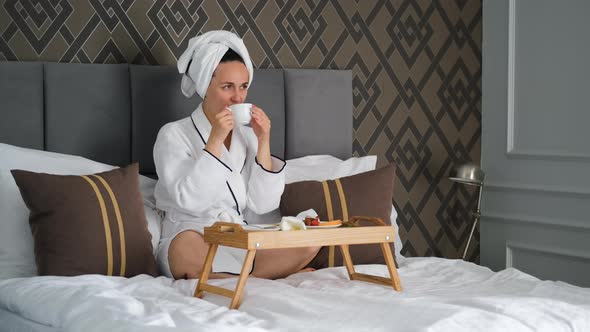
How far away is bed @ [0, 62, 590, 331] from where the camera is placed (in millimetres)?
1860

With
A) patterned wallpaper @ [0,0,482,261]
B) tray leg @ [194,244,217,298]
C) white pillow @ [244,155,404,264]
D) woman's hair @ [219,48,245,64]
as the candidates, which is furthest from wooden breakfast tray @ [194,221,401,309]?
patterned wallpaper @ [0,0,482,261]

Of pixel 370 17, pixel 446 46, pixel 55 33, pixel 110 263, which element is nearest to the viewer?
pixel 110 263

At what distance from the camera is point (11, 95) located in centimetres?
282

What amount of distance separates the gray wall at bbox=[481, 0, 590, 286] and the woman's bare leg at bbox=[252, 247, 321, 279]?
1.64m

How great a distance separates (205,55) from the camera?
112 inches

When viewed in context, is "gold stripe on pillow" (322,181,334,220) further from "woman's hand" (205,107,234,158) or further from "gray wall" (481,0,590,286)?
"gray wall" (481,0,590,286)

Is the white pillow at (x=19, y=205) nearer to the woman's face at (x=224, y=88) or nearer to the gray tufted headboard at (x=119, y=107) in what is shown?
the gray tufted headboard at (x=119, y=107)

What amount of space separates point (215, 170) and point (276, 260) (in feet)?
1.22

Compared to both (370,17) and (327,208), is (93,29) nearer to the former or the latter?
(327,208)

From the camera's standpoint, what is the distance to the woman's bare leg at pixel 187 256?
99.8 inches

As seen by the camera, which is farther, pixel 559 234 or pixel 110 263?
pixel 559 234

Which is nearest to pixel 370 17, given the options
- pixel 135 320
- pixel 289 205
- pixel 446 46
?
pixel 446 46

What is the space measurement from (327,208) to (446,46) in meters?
1.66

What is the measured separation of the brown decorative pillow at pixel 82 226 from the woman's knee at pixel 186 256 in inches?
3.9
